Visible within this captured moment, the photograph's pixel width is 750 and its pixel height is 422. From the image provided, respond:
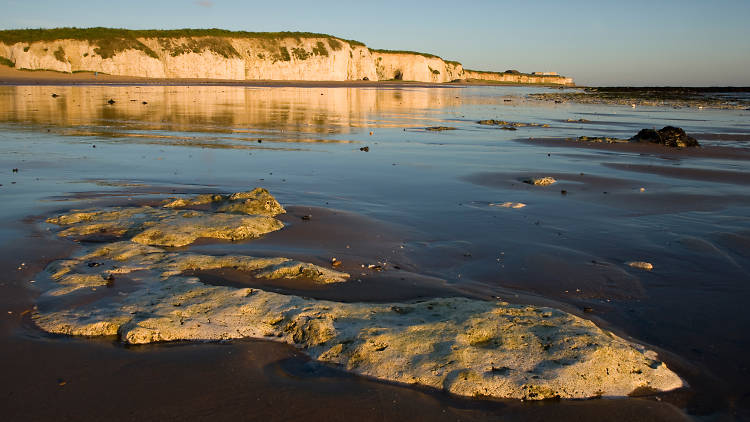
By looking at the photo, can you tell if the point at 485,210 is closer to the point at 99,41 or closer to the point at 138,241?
the point at 138,241

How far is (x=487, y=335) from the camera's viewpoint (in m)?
3.81

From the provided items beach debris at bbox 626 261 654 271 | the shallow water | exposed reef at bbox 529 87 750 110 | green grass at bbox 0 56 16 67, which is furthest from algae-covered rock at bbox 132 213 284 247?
green grass at bbox 0 56 16 67

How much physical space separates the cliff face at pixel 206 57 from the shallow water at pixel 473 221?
2773 inches

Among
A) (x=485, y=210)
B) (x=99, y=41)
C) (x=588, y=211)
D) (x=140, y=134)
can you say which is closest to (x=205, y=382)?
(x=485, y=210)

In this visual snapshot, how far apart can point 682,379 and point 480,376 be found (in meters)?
1.46

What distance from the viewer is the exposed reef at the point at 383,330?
342cm

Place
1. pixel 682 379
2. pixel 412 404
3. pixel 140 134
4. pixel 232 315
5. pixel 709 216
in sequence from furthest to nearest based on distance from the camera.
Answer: pixel 140 134, pixel 709 216, pixel 232 315, pixel 682 379, pixel 412 404

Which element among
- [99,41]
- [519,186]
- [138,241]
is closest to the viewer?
[138,241]

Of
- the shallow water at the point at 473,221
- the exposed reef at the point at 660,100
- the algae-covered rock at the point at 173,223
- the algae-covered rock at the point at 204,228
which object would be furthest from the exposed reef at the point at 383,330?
the exposed reef at the point at 660,100

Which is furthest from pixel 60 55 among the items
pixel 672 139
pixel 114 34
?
pixel 672 139

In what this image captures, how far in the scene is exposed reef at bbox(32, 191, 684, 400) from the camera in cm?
342

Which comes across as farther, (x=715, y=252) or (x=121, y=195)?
(x=121, y=195)

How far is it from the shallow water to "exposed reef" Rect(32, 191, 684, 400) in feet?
0.52

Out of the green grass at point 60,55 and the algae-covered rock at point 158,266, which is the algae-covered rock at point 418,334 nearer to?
the algae-covered rock at point 158,266
